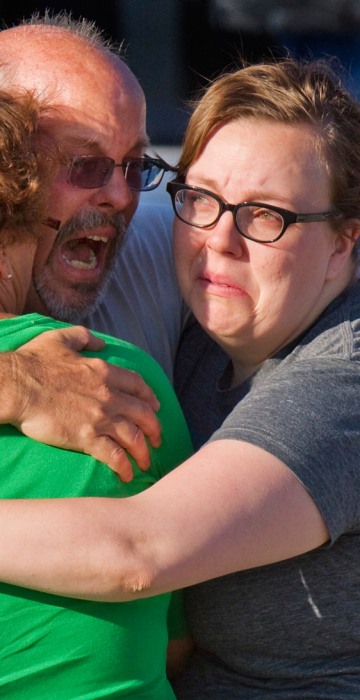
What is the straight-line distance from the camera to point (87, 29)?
10.9 ft

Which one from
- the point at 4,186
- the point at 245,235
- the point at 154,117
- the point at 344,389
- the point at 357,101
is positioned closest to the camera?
the point at 344,389

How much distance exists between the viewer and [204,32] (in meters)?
8.34

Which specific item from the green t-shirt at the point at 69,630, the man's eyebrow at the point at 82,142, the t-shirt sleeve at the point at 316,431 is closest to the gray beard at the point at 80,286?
the man's eyebrow at the point at 82,142

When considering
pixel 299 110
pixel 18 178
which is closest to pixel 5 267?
pixel 18 178

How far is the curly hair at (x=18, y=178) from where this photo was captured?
2.36 m

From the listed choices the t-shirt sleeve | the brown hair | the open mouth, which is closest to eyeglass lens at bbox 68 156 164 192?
the open mouth

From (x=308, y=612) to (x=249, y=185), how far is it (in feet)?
3.13

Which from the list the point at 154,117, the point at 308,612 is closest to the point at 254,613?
the point at 308,612

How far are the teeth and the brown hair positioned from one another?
54 cm

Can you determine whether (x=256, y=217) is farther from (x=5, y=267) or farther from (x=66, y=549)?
(x=66, y=549)

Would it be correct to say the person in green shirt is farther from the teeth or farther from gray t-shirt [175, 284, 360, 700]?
the teeth

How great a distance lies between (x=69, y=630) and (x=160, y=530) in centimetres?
23

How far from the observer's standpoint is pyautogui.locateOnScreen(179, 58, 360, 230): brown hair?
253 cm

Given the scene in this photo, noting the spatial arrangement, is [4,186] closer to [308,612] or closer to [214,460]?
[214,460]
